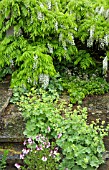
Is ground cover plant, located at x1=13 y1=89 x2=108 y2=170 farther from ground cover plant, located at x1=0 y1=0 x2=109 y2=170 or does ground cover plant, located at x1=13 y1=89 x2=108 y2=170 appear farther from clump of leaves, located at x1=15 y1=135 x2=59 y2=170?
ground cover plant, located at x1=0 y1=0 x2=109 y2=170

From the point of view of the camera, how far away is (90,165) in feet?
11.3

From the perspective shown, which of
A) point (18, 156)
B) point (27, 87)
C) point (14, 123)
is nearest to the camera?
point (18, 156)

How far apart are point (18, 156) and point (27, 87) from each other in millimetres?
1199

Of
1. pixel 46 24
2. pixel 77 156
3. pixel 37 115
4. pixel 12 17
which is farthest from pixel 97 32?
pixel 77 156

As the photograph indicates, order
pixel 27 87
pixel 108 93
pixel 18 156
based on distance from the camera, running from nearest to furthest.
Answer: pixel 18 156, pixel 27 87, pixel 108 93

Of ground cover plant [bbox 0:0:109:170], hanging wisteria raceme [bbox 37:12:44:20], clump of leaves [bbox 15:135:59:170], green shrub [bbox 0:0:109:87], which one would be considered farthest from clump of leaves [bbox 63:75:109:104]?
clump of leaves [bbox 15:135:59:170]

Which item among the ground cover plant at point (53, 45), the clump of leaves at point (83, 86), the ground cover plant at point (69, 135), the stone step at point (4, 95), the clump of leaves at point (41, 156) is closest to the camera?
the clump of leaves at point (41, 156)

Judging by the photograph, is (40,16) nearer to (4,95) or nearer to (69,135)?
(4,95)

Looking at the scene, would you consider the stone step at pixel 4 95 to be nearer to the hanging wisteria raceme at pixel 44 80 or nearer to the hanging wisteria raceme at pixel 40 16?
the hanging wisteria raceme at pixel 44 80

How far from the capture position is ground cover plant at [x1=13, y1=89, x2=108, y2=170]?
3.42 meters

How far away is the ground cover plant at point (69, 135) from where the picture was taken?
342 centimetres

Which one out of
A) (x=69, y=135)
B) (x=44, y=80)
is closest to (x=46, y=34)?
(x=44, y=80)

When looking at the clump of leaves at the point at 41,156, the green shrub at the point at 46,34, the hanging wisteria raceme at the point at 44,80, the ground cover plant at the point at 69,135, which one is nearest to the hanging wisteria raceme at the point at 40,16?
the green shrub at the point at 46,34

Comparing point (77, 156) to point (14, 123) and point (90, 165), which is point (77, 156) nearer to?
point (90, 165)
